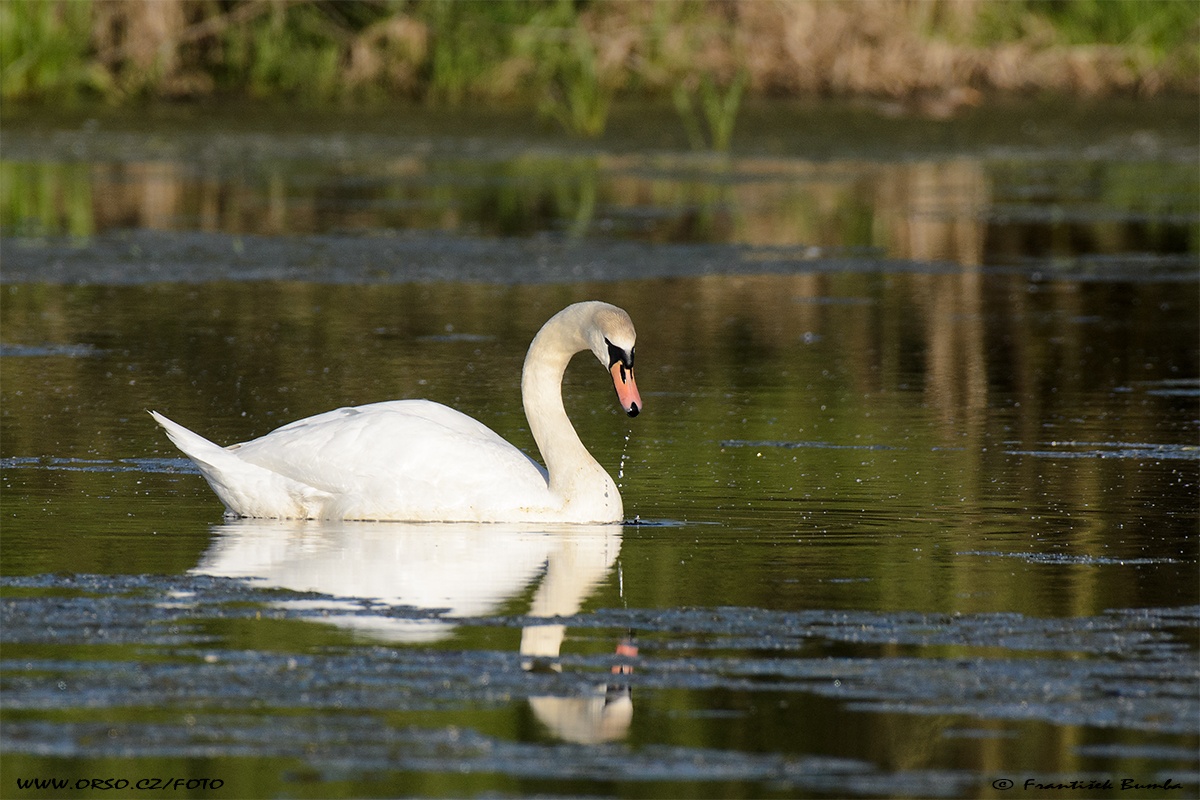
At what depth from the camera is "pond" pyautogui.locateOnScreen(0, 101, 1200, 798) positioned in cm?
525

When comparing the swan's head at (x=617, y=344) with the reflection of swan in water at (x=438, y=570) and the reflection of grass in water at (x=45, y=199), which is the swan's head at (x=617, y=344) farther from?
the reflection of grass in water at (x=45, y=199)

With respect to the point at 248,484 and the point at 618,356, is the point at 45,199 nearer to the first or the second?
the point at 248,484

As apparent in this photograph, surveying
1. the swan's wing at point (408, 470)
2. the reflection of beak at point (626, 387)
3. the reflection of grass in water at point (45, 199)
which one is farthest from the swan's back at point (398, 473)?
the reflection of grass in water at point (45, 199)

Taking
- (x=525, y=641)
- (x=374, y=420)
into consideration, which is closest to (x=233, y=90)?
(x=374, y=420)

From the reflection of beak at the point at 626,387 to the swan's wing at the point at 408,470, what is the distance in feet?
1.46

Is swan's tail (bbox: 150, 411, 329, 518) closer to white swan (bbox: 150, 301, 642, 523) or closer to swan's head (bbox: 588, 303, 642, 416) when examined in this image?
white swan (bbox: 150, 301, 642, 523)

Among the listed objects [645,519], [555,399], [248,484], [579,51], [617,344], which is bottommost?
[645,519]

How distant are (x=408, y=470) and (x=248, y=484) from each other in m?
0.56

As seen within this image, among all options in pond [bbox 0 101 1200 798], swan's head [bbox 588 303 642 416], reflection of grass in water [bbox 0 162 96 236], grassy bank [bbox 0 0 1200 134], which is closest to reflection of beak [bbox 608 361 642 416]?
swan's head [bbox 588 303 642 416]

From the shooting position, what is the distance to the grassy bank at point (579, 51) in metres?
26.0

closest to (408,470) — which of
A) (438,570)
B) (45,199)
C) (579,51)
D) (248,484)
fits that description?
(248,484)

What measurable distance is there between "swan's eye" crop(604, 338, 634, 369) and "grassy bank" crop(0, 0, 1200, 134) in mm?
17048

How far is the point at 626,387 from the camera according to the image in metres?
8.05

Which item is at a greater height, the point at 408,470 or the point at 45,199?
the point at 408,470
